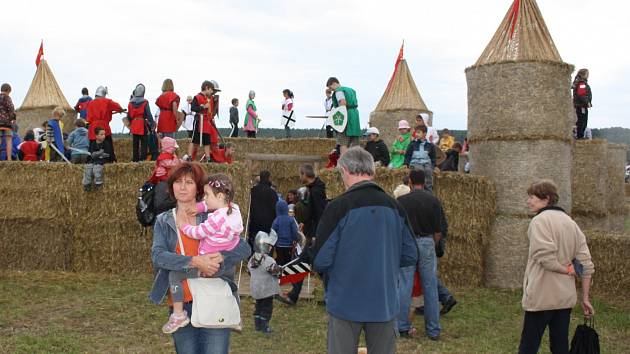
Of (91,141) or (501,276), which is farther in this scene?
(91,141)

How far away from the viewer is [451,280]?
34.9 ft

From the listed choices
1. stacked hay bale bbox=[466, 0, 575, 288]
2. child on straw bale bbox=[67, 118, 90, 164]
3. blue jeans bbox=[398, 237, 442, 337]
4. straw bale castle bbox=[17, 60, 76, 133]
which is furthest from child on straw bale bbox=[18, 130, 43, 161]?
blue jeans bbox=[398, 237, 442, 337]

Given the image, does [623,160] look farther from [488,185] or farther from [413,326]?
[413,326]

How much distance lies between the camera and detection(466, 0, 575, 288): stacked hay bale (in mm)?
10539

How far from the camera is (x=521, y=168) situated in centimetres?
1058

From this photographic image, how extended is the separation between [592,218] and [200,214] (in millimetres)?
10701

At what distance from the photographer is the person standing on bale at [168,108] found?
1245 cm

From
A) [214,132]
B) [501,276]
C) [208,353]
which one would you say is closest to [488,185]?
[501,276]

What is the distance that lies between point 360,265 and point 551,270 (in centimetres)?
216

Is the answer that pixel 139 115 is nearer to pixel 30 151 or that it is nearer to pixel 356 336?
pixel 30 151

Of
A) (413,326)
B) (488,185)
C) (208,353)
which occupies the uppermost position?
(488,185)

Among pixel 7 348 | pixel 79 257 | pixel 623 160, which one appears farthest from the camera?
pixel 623 160

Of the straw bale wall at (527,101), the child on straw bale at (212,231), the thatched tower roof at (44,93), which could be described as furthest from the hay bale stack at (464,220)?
the thatched tower roof at (44,93)

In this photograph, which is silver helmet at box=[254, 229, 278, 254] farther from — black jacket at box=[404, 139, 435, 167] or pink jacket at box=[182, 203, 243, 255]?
pink jacket at box=[182, 203, 243, 255]
